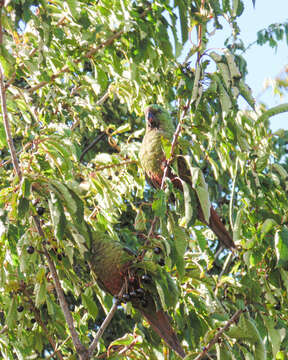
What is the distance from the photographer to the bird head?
9.85 ft

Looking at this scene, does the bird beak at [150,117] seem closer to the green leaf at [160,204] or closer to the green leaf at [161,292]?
the green leaf at [160,204]

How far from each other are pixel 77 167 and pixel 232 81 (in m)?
1.18

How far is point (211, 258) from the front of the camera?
2656mm

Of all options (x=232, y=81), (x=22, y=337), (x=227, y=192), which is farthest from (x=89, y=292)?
(x=227, y=192)

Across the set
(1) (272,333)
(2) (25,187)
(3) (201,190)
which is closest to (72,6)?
(2) (25,187)

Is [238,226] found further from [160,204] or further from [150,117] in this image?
[150,117]

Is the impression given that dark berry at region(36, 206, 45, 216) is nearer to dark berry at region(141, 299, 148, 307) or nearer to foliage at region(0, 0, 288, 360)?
foliage at region(0, 0, 288, 360)

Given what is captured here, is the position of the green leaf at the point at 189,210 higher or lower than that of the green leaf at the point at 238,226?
higher

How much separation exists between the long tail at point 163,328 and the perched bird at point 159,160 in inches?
16.9

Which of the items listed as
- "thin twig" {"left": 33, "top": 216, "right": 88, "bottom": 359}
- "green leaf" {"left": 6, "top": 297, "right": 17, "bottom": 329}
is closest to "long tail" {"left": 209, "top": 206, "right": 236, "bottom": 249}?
"thin twig" {"left": 33, "top": 216, "right": 88, "bottom": 359}

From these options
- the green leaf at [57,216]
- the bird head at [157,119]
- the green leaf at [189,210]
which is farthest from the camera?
the bird head at [157,119]

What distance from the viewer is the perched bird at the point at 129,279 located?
2.21 meters

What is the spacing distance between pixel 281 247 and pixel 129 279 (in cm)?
70

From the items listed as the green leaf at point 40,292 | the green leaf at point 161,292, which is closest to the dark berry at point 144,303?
the green leaf at point 161,292
